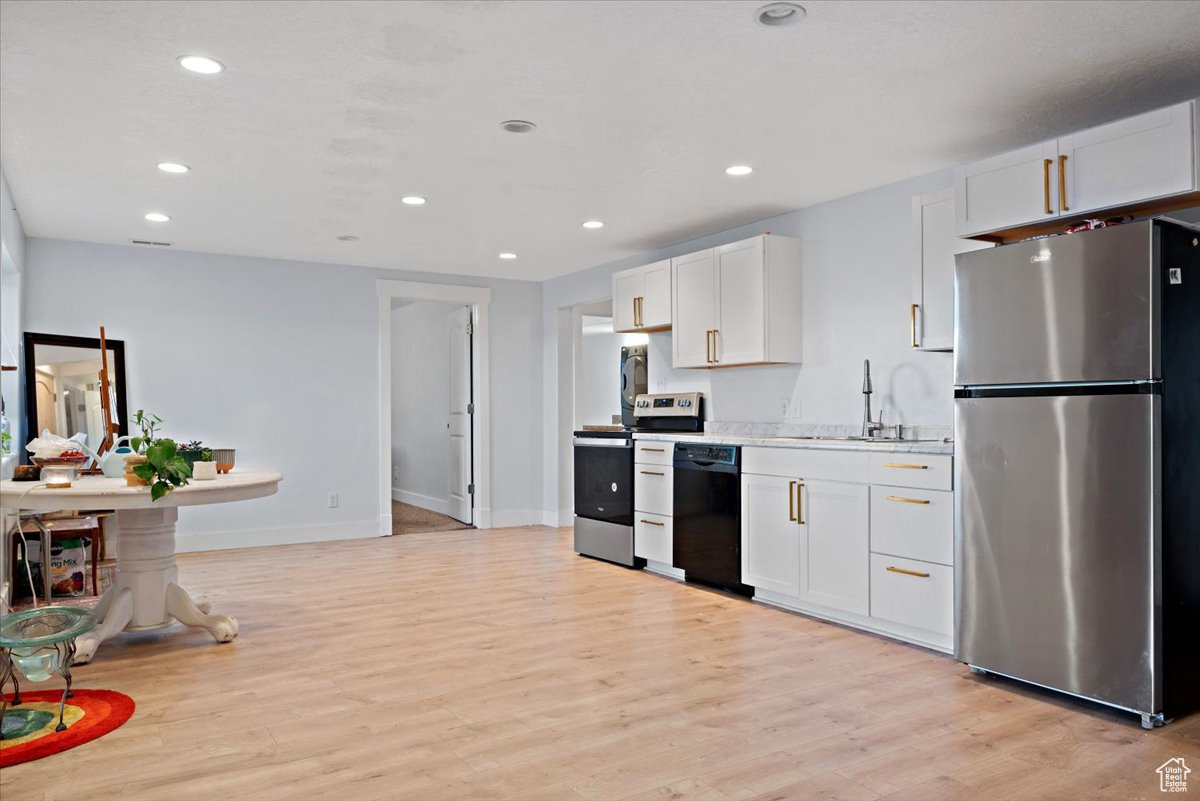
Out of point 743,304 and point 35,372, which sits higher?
point 743,304

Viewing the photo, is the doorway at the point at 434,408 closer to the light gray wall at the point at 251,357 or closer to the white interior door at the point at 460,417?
the white interior door at the point at 460,417

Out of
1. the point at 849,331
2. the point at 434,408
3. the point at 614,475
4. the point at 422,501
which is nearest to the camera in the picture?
the point at 849,331

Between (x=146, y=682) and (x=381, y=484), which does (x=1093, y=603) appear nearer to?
(x=146, y=682)

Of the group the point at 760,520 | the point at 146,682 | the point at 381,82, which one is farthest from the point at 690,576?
the point at 381,82

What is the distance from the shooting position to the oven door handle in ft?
18.8

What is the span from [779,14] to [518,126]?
137 centimetres

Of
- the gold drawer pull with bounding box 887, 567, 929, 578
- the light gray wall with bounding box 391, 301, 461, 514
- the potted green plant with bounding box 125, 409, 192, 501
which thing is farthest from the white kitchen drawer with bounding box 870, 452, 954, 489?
the light gray wall with bounding box 391, 301, 461, 514

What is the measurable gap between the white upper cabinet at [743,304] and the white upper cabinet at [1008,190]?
4.54 ft

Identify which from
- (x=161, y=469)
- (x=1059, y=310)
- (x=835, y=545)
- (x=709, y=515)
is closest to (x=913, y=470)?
(x=835, y=545)

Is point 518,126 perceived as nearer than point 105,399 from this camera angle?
Yes

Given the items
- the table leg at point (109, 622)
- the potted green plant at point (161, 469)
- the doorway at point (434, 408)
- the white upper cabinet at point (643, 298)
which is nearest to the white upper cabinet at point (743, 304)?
the white upper cabinet at point (643, 298)

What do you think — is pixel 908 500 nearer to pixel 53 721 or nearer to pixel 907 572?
pixel 907 572

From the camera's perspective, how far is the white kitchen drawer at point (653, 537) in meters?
5.30

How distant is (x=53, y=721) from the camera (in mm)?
2805
